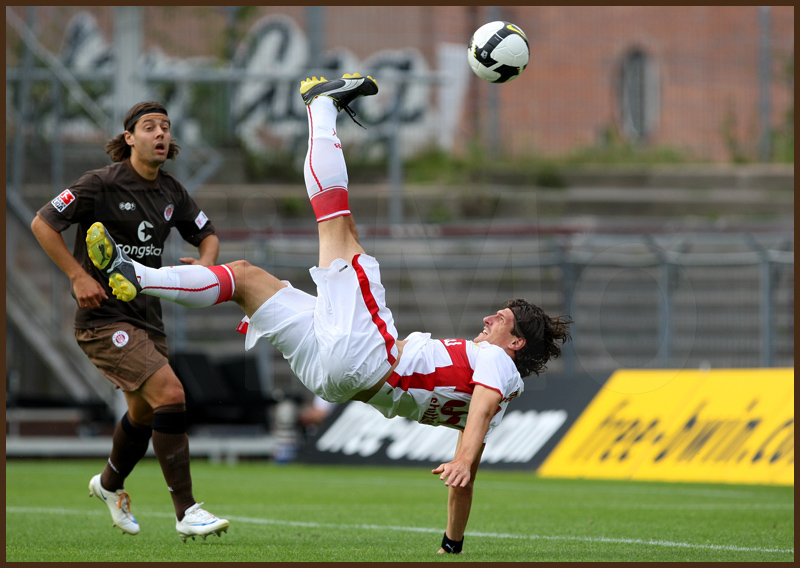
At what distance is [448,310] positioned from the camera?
1891cm

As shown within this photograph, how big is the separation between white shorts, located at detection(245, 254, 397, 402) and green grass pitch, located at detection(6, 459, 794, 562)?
3.18 feet

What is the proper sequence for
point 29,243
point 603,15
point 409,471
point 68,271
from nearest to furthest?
1. point 68,271
2. point 409,471
3. point 29,243
4. point 603,15

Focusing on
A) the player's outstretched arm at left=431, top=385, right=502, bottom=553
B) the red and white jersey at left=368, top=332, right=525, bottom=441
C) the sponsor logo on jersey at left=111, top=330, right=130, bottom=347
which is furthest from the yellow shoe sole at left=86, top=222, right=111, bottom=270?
the player's outstretched arm at left=431, top=385, right=502, bottom=553

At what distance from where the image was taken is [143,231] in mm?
6918

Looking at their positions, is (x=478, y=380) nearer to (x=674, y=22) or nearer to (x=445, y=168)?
(x=445, y=168)

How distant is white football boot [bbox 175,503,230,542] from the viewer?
6.30 meters

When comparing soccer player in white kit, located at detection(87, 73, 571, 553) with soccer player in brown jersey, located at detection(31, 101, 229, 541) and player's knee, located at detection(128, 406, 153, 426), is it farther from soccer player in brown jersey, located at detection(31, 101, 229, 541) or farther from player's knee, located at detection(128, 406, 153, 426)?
player's knee, located at detection(128, 406, 153, 426)

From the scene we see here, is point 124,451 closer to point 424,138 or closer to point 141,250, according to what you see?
point 141,250

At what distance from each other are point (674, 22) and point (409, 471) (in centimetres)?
2019

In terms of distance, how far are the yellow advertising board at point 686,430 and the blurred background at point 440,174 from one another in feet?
2.50

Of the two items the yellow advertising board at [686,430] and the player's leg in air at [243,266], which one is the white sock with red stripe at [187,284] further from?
the yellow advertising board at [686,430]

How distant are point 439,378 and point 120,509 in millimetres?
2252

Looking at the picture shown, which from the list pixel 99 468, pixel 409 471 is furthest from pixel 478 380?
pixel 99 468

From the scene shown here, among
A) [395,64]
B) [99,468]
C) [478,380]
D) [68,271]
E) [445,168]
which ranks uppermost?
[395,64]
